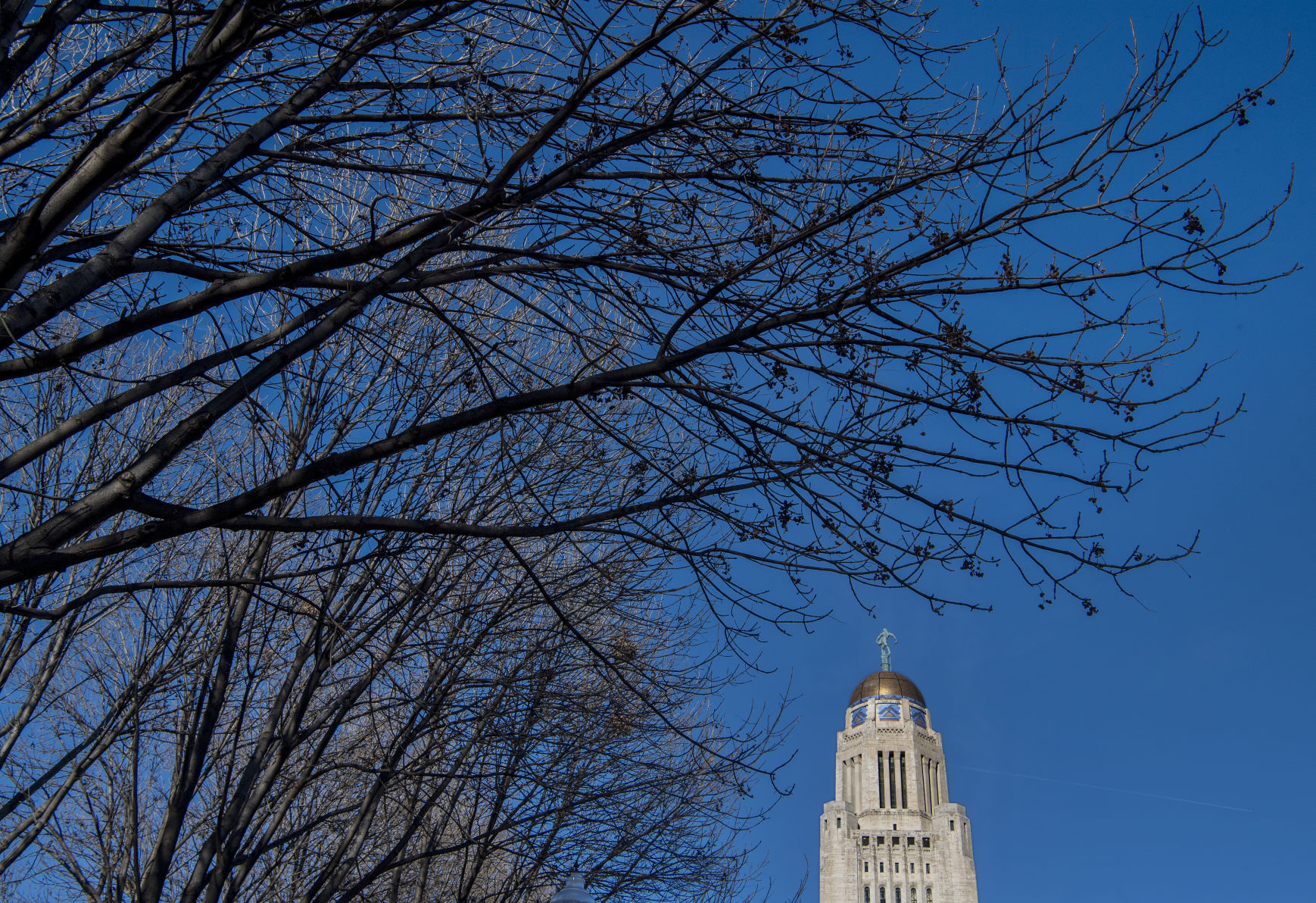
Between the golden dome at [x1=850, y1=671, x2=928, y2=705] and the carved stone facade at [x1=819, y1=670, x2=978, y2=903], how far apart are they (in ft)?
2.97

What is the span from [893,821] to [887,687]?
10.7 meters

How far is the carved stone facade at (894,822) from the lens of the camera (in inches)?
2731

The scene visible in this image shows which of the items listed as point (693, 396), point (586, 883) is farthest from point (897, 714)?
point (693, 396)

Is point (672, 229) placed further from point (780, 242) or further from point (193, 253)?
point (193, 253)

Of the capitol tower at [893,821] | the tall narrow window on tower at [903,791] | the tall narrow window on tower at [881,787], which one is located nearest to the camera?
the capitol tower at [893,821]

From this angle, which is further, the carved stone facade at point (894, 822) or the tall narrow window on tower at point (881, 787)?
the tall narrow window on tower at point (881, 787)

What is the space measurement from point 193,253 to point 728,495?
263 cm

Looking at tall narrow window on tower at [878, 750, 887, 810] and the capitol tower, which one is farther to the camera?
tall narrow window on tower at [878, 750, 887, 810]

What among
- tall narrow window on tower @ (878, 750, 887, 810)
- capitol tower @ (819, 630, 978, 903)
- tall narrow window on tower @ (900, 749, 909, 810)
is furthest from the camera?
tall narrow window on tower @ (878, 750, 887, 810)

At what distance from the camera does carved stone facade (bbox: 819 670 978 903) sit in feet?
228

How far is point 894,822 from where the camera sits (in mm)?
71312

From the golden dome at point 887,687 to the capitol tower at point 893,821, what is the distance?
0.57 m

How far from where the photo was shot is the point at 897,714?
7419cm

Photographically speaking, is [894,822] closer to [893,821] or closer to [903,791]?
[893,821]
